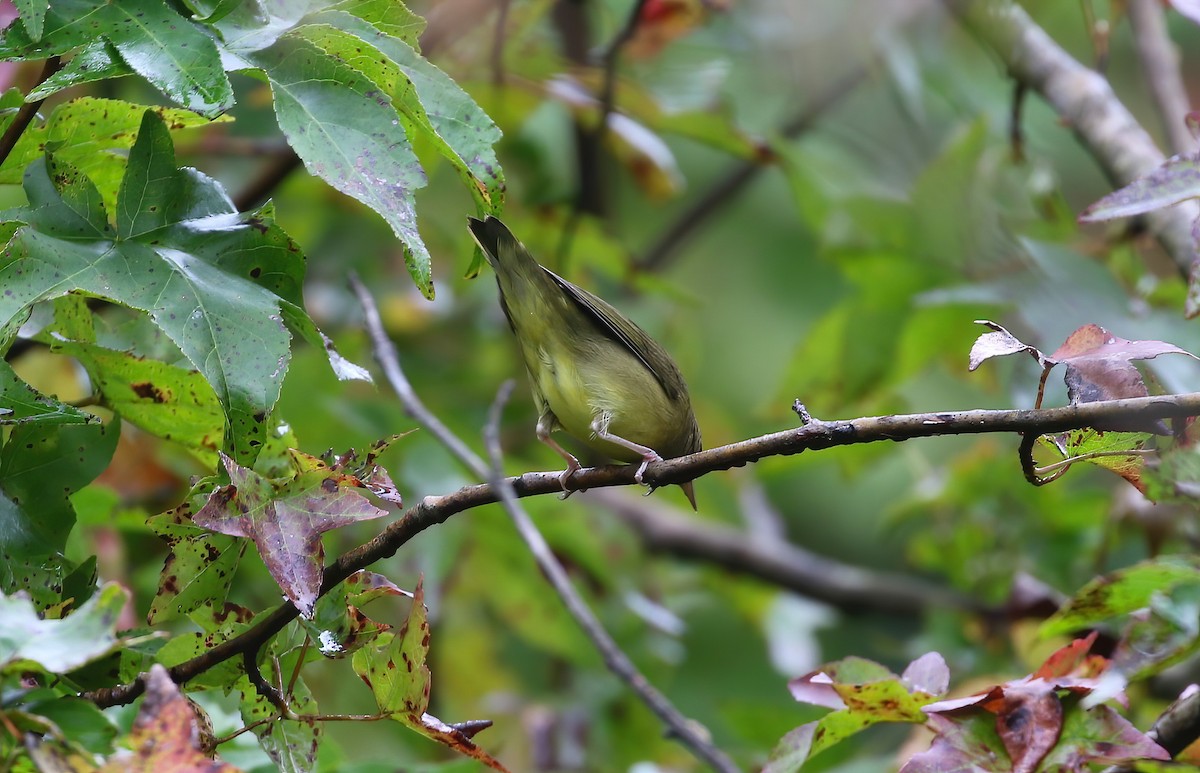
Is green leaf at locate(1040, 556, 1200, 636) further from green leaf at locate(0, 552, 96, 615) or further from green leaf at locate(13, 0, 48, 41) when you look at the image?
green leaf at locate(13, 0, 48, 41)

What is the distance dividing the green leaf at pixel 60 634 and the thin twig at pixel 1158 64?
325cm

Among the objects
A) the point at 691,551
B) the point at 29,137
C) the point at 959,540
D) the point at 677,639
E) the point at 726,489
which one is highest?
the point at 29,137

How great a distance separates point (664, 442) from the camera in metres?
3.15

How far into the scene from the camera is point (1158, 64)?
365cm

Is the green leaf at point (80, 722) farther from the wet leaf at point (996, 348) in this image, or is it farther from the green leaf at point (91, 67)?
the wet leaf at point (996, 348)

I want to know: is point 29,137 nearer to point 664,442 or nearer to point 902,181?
point 664,442

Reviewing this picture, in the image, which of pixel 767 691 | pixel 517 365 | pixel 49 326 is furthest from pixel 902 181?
pixel 49 326

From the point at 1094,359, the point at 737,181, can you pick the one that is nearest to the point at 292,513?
the point at 1094,359

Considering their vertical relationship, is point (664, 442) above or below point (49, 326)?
below

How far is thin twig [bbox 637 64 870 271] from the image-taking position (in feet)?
16.5

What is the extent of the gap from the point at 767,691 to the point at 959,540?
1897 mm

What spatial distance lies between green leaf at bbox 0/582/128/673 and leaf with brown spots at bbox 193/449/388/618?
0.86 feet

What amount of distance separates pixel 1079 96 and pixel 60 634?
3232 millimetres

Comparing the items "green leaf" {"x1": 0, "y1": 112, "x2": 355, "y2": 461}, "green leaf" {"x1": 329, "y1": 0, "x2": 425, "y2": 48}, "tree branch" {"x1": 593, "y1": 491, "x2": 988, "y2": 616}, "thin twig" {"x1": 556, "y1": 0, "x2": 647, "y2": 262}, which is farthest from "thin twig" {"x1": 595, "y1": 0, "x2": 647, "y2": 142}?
"green leaf" {"x1": 0, "y1": 112, "x2": 355, "y2": 461}
